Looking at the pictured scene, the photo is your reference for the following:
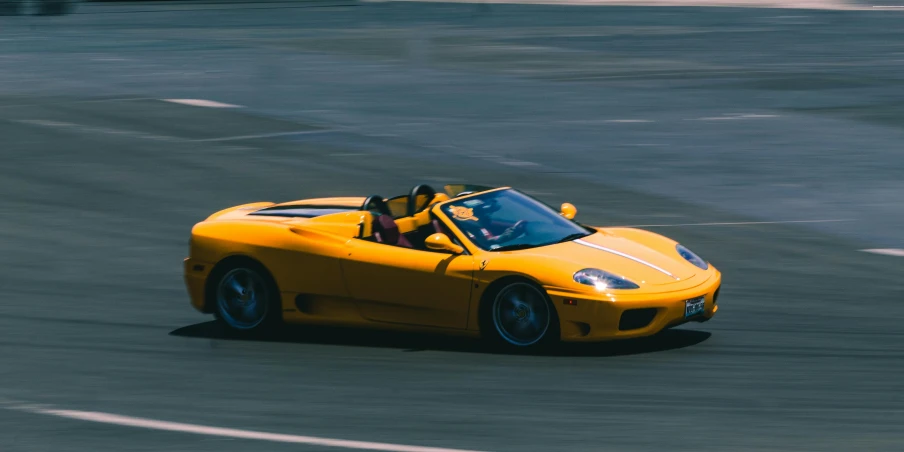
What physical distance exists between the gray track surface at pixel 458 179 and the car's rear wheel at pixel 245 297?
11.3 inches

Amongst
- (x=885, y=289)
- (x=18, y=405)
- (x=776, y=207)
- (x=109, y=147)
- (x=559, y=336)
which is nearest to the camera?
(x=18, y=405)

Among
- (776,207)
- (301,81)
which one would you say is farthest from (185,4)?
(776,207)

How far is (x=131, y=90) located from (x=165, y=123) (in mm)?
4110

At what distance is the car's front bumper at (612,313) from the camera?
952cm

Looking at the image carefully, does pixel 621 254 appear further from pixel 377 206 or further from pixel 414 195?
pixel 377 206

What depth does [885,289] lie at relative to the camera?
1202cm

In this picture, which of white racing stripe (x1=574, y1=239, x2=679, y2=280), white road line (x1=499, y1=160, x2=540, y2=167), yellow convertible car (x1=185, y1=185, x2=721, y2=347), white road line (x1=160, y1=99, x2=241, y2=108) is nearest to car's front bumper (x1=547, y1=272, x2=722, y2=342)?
yellow convertible car (x1=185, y1=185, x2=721, y2=347)

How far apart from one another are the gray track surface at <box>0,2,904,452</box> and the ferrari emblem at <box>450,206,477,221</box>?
90cm

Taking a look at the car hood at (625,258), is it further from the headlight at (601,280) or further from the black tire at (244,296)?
the black tire at (244,296)

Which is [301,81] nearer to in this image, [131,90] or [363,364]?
[131,90]

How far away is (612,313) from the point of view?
375 inches

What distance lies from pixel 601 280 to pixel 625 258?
1.73 ft

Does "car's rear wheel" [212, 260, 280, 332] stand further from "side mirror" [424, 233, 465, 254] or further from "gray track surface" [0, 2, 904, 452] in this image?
"side mirror" [424, 233, 465, 254]

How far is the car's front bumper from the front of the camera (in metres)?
9.52
